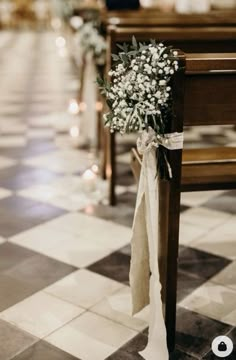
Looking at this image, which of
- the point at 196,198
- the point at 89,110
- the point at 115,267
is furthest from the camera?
the point at 89,110

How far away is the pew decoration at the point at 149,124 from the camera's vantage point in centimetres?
218

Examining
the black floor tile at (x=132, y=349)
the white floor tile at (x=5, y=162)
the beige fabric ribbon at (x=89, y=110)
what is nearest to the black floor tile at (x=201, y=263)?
the black floor tile at (x=132, y=349)

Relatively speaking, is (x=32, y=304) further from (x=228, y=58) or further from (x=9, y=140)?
(x=9, y=140)

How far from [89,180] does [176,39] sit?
45.6 inches

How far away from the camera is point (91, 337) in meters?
2.54

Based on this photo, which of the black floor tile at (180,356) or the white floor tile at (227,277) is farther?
the white floor tile at (227,277)

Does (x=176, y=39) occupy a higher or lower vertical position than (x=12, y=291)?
higher

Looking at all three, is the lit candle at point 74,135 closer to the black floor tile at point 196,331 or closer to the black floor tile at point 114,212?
Answer: the black floor tile at point 114,212

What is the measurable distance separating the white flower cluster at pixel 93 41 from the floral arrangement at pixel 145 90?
96.1 inches

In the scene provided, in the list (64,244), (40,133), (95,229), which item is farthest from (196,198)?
(40,133)

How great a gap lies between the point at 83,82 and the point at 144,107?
394cm

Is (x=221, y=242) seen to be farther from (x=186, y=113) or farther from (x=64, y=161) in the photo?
(x=64, y=161)

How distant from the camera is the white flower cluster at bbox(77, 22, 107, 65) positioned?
15.3ft

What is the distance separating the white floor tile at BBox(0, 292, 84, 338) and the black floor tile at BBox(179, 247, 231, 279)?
2.28ft
